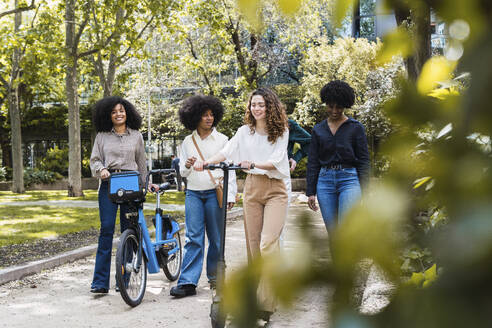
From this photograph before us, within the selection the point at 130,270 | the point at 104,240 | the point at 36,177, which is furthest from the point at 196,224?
the point at 36,177

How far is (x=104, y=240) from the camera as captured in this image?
20.4 feet

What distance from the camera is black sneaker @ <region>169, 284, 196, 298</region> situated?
19.2ft

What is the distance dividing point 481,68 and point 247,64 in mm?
25522

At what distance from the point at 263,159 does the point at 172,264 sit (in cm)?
262

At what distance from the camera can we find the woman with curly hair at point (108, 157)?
6.14m

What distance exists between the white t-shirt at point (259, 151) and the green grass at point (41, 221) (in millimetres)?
5878

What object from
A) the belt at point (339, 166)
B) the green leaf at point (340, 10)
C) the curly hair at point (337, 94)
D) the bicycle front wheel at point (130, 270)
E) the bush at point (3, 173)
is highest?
the curly hair at point (337, 94)

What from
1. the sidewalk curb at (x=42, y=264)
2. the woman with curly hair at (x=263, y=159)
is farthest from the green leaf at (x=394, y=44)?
the sidewalk curb at (x=42, y=264)

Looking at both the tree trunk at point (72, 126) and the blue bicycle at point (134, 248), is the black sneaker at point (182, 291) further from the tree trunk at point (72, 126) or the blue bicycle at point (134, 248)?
the tree trunk at point (72, 126)

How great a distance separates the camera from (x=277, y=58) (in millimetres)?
26531

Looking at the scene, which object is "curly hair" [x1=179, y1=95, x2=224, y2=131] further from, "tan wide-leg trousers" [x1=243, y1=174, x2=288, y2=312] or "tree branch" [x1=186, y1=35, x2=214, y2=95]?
"tree branch" [x1=186, y1=35, x2=214, y2=95]

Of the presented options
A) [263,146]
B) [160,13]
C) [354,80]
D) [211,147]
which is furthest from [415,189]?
[354,80]

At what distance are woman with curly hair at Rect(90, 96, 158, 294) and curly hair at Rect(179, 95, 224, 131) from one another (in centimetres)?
59

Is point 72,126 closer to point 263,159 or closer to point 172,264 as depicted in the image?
point 172,264
